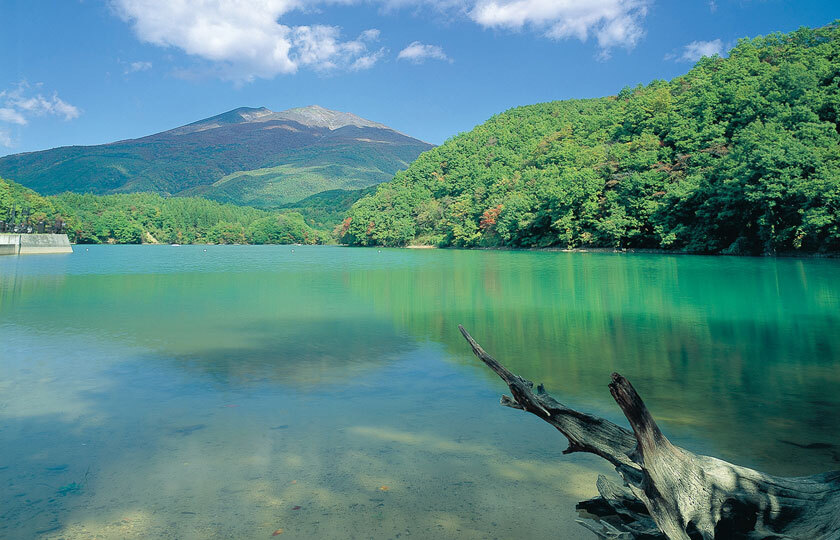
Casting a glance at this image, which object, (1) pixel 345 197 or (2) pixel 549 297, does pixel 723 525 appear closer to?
(2) pixel 549 297

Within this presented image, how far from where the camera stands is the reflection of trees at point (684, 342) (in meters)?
5.25

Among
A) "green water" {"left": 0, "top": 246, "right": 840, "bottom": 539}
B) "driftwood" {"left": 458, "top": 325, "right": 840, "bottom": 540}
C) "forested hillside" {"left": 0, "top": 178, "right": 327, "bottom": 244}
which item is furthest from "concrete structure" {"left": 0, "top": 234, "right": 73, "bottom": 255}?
"forested hillside" {"left": 0, "top": 178, "right": 327, "bottom": 244}

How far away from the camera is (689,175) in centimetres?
4981

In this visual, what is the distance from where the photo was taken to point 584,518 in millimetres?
3369

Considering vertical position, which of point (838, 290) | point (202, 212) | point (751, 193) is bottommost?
point (838, 290)

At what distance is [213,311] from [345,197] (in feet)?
582

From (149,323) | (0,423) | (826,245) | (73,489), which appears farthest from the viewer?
(826,245)

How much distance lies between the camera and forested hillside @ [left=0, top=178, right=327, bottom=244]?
11600cm

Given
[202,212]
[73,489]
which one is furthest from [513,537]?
[202,212]

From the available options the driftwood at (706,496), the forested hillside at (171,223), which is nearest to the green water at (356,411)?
the driftwood at (706,496)

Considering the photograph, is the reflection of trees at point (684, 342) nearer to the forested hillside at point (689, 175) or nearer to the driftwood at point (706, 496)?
the driftwood at point (706, 496)

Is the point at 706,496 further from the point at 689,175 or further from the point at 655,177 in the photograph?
the point at 655,177

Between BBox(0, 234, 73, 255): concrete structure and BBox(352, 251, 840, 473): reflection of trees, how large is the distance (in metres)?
36.8

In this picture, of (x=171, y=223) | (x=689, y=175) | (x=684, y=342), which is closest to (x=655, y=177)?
(x=689, y=175)
